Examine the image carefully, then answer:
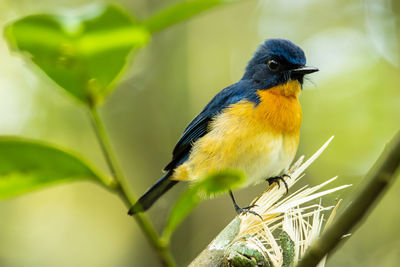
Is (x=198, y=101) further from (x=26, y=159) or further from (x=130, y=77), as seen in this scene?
(x=26, y=159)

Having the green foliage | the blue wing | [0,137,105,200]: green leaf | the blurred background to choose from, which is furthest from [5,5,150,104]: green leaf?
the blurred background

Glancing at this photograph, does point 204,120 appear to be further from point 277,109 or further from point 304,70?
point 304,70

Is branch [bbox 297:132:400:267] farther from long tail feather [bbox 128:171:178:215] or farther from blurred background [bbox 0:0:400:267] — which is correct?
blurred background [bbox 0:0:400:267]

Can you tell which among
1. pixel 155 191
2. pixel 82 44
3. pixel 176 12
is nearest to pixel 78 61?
pixel 82 44

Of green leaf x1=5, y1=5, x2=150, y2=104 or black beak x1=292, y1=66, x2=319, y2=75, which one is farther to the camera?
black beak x1=292, y1=66, x2=319, y2=75

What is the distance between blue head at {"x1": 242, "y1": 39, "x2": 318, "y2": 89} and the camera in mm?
4312

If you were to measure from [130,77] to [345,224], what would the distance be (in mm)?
8655

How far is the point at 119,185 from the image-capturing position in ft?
4.14

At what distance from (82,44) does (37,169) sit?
33 centimetres

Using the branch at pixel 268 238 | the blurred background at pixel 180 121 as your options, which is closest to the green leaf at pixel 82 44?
the branch at pixel 268 238

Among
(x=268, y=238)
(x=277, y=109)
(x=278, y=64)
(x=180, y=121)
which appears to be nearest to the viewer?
(x=268, y=238)

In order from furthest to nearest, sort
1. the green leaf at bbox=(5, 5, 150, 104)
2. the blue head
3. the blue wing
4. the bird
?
the blue wing
the blue head
the bird
the green leaf at bbox=(5, 5, 150, 104)

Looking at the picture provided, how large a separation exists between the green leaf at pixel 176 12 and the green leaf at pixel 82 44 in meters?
0.05

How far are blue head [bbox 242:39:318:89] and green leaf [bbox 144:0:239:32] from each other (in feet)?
10.2
